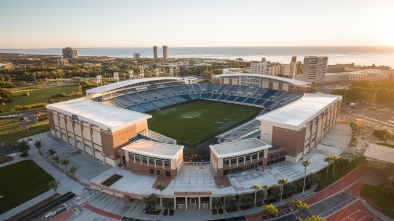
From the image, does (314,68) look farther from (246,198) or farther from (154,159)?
(154,159)

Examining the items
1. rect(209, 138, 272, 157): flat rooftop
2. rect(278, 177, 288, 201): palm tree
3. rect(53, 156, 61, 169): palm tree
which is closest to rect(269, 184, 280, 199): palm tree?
rect(278, 177, 288, 201): palm tree

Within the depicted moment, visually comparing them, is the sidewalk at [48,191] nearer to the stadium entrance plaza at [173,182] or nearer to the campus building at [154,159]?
the stadium entrance plaza at [173,182]

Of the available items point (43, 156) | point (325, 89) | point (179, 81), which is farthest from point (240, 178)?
point (325, 89)

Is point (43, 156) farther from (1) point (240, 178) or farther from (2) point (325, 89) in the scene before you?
(2) point (325, 89)

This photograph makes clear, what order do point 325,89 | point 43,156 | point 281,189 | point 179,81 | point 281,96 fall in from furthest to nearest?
point 325,89, point 179,81, point 281,96, point 43,156, point 281,189

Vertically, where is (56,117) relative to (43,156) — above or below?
above

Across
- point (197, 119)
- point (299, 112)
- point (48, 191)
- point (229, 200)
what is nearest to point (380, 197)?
point (299, 112)

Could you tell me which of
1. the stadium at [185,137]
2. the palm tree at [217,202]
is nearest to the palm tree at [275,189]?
the stadium at [185,137]

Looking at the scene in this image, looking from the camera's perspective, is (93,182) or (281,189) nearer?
(281,189)
